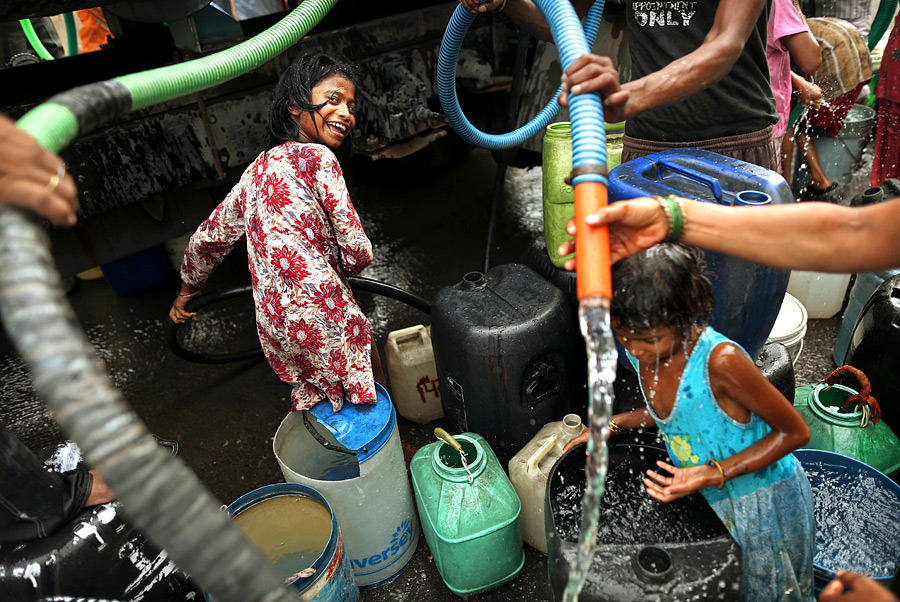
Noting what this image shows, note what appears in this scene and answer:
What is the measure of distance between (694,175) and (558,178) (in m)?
1.06

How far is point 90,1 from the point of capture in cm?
262

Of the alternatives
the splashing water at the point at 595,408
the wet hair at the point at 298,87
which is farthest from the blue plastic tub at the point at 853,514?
the wet hair at the point at 298,87

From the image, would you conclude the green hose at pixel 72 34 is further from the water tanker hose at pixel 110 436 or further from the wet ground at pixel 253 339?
the water tanker hose at pixel 110 436

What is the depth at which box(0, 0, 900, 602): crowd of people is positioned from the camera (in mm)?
1322

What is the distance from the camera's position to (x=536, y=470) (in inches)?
93.1

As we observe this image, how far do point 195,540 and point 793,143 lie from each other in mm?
4872

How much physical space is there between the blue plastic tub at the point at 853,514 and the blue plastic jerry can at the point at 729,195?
1.67 ft

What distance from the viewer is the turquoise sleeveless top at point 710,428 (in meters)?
1.62

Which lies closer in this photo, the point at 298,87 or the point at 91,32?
the point at 298,87

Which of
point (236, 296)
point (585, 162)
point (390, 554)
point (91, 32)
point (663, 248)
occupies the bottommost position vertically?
point (390, 554)

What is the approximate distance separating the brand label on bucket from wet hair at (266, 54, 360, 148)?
172 cm

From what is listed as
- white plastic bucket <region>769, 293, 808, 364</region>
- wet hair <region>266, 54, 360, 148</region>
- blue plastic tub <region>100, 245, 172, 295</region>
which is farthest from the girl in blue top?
blue plastic tub <region>100, 245, 172, 295</region>

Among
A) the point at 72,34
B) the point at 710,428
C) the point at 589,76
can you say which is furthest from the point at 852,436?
the point at 72,34

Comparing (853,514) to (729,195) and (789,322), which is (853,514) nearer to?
(789,322)
